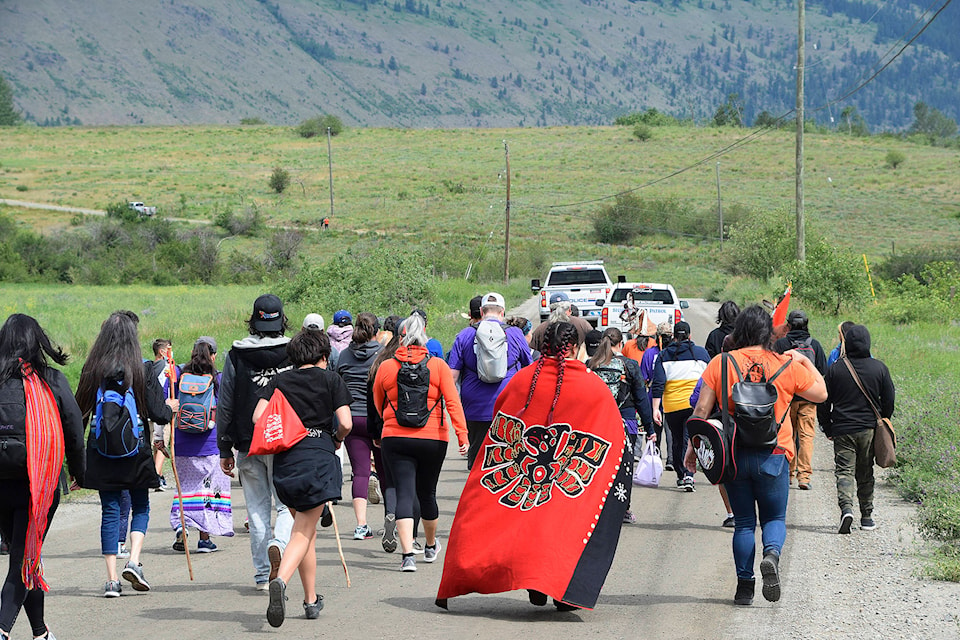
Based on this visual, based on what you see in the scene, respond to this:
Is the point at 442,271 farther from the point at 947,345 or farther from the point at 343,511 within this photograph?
the point at 343,511

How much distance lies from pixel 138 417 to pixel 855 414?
20.5 feet

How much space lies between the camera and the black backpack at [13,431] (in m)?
6.20

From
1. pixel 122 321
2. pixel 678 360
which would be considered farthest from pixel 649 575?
pixel 122 321

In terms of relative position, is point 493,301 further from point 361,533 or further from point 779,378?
point 779,378

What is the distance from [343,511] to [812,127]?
489ft

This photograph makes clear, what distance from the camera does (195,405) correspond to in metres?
9.95

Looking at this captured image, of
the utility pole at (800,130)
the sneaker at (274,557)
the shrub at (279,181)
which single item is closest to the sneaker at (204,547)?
the sneaker at (274,557)

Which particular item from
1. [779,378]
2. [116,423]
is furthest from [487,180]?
[779,378]

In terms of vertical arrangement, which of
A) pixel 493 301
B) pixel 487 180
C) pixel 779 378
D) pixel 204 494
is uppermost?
pixel 487 180

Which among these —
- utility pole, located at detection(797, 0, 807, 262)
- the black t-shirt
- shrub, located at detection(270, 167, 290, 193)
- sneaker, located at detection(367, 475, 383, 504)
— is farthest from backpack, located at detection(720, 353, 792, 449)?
shrub, located at detection(270, 167, 290, 193)

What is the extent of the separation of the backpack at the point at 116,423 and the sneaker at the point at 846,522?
6.11 m

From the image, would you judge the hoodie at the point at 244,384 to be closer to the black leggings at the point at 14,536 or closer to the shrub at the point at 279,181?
the black leggings at the point at 14,536

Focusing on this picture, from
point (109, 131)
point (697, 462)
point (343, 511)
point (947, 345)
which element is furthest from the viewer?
point (109, 131)

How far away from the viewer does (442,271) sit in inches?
2314
